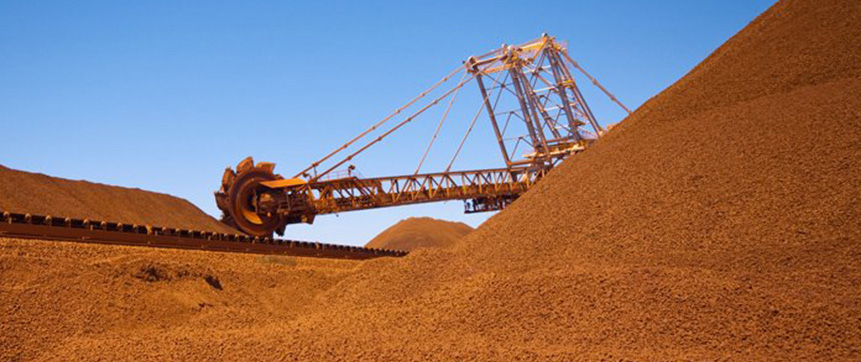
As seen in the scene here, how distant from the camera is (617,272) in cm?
994

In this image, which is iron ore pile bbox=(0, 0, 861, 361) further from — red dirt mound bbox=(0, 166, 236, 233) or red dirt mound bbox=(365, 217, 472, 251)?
red dirt mound bbox=(365, 217, 472, 251)

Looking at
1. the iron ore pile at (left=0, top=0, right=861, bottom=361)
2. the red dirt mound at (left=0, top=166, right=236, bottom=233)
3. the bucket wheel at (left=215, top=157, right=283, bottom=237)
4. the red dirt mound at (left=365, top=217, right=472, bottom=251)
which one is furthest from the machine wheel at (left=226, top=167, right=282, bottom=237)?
the red dirt mound at (left=365, top=217, right=472, bottom=251)

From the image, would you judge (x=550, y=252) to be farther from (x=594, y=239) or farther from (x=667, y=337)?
(x=667, y=337)

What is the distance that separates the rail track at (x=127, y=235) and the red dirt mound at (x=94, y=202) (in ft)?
30.9

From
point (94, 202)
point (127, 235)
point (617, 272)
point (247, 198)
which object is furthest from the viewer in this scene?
point (94, 202)

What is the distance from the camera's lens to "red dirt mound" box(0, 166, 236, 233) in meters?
27.6

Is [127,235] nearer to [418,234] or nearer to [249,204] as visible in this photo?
[249,204]

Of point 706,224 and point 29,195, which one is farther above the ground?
point 29,195

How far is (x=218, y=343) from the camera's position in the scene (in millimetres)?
10219

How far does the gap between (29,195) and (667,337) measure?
2641 centimetres

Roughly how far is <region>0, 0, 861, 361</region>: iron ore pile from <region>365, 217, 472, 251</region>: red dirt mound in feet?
160

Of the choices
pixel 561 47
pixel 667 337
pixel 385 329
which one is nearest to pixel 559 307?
pixel 667 337

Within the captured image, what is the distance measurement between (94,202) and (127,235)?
15862mm

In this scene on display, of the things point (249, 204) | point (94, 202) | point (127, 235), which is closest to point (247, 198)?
point (249, 204)
